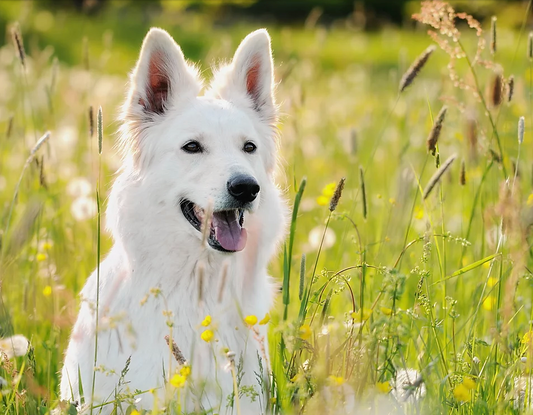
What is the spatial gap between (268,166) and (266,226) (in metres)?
0.51

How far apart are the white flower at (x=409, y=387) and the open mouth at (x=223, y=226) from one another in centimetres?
103

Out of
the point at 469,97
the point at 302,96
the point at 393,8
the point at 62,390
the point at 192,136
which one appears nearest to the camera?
the point at 62,390

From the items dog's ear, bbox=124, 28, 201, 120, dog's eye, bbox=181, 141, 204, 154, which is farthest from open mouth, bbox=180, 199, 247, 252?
dog's ear, bbox=124, 28, 201, 120

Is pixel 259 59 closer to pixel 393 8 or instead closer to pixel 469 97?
pixel 469 97

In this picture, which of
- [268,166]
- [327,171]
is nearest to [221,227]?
[268,166]

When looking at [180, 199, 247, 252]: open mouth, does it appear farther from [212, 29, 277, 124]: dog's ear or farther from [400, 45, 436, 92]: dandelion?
[400, 45, 436, 92]: dandelion

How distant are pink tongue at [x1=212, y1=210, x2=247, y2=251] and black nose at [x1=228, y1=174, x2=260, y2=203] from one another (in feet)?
0.56

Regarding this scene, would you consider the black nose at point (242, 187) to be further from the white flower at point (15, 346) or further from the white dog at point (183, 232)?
the white flower at point (15, 346)

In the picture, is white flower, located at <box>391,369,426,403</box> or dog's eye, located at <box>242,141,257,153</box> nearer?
white flower, located at <box>391,369,426,403</box>

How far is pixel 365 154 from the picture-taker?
8.16m

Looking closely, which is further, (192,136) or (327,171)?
(327,171)

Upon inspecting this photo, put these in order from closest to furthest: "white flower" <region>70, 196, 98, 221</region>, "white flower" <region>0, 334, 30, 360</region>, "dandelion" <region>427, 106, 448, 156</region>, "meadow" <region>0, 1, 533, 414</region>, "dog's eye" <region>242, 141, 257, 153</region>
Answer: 1. "meadow" <region>0, 1, 533, 414</region>
2. "dandelion" <region>427, 106, 448, 156</region>
3. "white flower" <region>0, 334, 30, 360</region>
4. "dog's eye" <region>242, 141, 257, 153</region>
5. "white flower" <region>70, 196, 98, 221</region>

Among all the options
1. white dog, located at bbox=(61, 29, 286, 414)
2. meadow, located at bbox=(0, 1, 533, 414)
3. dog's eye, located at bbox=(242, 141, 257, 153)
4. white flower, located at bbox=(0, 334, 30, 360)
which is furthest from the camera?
dog's eye, located at bbox=(242, 141, 257, 153)

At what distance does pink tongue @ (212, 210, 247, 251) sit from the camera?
3.35m
